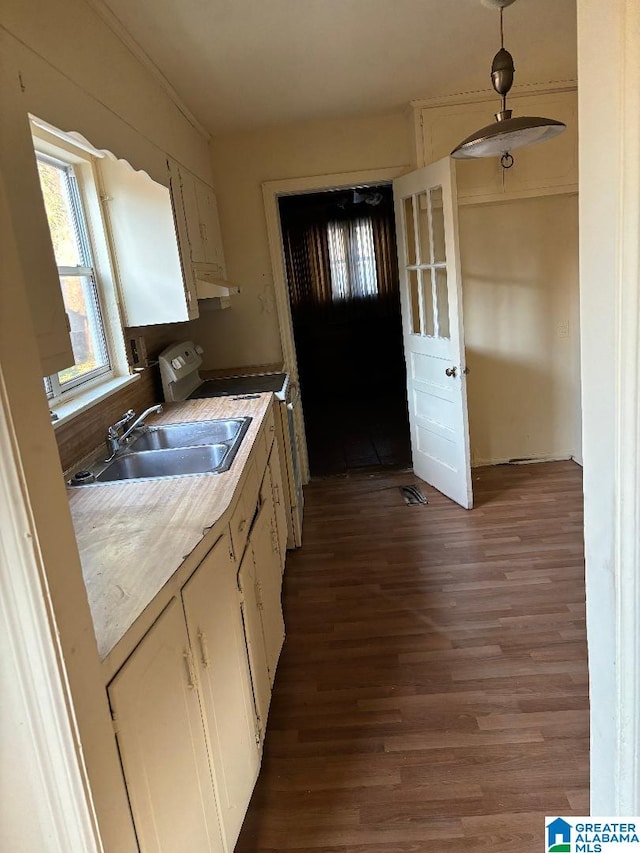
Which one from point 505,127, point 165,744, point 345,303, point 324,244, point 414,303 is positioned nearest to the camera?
point 165,744

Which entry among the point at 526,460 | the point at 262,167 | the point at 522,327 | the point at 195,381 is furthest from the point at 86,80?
the point at 526,460

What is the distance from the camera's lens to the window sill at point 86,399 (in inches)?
79.4

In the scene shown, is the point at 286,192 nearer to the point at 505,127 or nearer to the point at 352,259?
the point at 505,127

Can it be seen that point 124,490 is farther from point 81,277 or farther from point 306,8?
point 306,8

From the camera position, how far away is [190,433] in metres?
2.63

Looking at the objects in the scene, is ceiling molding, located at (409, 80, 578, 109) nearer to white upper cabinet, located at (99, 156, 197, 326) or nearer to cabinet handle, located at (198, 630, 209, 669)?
white upper cabinet, located at (99, 156, 197, 326)

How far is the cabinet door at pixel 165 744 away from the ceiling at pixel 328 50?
2.14 m

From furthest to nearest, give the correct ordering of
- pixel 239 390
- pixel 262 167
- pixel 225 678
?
pixel 262 167 → pixel 239 390 → pixel 225 678

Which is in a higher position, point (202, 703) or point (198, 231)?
point (198, 231)

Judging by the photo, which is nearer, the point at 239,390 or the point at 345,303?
the point at 239,390

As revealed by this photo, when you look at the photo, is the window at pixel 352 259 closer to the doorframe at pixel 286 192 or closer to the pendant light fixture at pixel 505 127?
the doorframe at pixel 286 192

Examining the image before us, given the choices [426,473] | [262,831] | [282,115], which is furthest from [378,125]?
[262,831]

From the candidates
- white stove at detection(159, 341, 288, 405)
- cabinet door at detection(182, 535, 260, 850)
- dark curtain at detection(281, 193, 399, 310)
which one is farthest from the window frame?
dark curtain at detection(281, 193, 399, 310)

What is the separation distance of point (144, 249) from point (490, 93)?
2.46 meters
